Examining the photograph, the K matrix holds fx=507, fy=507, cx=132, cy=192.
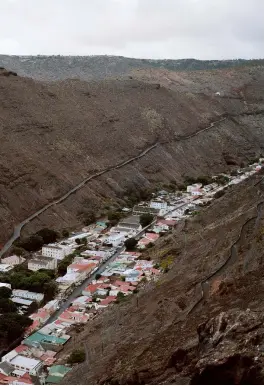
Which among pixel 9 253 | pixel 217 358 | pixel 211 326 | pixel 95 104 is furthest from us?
pixel 95 104

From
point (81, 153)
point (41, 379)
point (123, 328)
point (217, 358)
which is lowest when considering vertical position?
point (41, 379)

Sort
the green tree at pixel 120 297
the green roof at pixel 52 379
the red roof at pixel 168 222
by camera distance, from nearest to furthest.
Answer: the green roof at pixel 52 379
the green tree at pixel 120 297
the red roof at pixel 168 222

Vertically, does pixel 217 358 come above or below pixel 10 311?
above

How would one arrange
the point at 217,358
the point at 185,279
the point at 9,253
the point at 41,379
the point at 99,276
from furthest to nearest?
the point at 9,253 < the point at 99,276 < the point at 185,279 < the point at 41,379 < the point at 217,358

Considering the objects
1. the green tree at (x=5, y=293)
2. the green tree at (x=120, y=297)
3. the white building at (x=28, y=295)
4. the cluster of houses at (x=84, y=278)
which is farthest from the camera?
the white building at (x=28, y=295)

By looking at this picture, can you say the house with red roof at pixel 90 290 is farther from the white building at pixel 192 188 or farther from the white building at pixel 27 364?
the white building at pixel 192 188

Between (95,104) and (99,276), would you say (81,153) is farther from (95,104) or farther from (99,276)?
(99,276)

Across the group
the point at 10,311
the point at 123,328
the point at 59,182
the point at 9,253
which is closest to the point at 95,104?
the point at 59,182

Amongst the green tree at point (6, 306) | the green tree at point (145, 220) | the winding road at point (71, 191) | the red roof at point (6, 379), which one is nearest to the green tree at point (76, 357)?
the red roof at point (6, 379)
